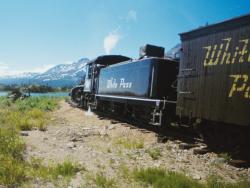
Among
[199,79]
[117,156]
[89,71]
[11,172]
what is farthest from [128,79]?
[11,172]

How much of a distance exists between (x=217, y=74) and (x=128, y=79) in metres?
6.72

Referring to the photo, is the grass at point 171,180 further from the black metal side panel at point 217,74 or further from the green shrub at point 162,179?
the black metal side panel at point 217,74

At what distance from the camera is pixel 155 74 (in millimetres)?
12227

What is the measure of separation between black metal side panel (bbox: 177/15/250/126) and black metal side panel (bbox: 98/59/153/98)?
2.51 m

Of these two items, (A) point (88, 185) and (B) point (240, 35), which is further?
(B) point (240, 35)

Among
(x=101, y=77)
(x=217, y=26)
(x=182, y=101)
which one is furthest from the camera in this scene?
(x=101, y=77)

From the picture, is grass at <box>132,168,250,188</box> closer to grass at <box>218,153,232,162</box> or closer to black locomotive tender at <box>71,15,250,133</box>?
grass at <box>218,153,232,162</box>

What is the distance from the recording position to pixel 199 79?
376 inches

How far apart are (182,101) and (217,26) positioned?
9.09 ft

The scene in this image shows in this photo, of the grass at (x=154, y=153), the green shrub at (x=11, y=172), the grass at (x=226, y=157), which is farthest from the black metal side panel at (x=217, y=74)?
the green shrub at (x=11, y=172)

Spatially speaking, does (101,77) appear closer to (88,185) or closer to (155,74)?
(155,74)

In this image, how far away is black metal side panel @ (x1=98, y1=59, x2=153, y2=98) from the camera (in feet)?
42.4

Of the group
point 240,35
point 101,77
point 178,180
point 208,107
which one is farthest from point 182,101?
point 101,77

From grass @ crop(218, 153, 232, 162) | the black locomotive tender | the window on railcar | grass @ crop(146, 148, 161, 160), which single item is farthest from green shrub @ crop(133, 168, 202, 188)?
the window on railcar
